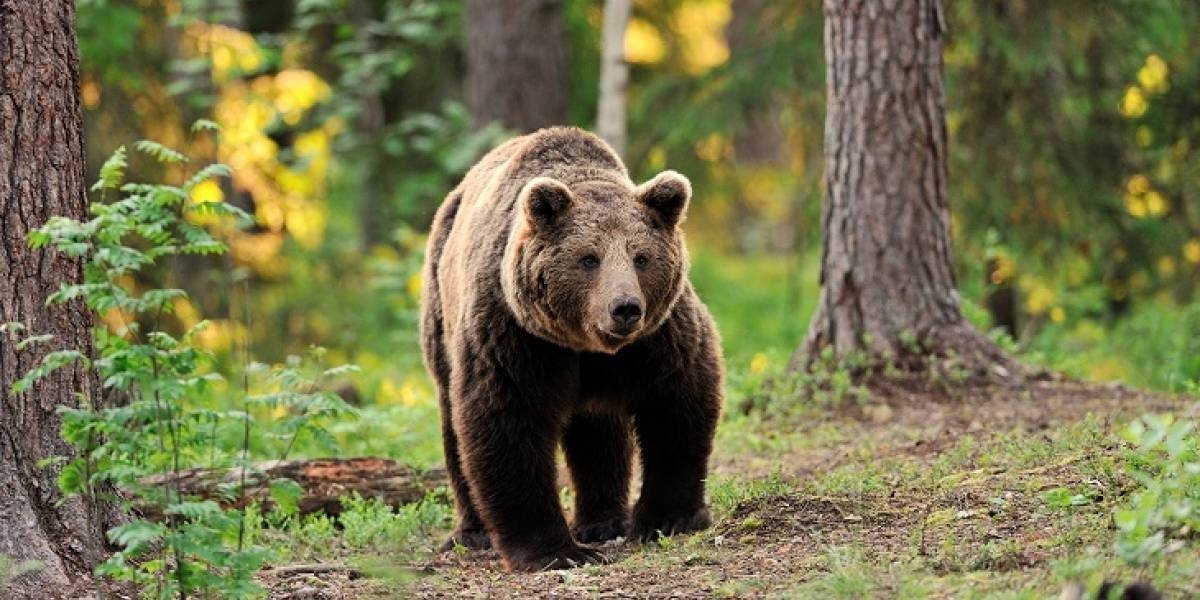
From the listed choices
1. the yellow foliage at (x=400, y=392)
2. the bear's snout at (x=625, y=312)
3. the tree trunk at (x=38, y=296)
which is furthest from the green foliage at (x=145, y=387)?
the yellow foliage at (x=400, y=392)

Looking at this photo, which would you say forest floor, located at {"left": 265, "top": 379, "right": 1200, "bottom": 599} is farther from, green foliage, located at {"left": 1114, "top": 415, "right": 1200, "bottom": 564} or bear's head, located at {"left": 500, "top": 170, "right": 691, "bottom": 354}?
bear's head, located at {"left": 500, "top": 170, "right": 691, "bottom": 354}

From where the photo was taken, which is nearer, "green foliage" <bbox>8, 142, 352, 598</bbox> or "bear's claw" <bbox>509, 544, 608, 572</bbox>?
"green foliage" <bbox>8, 142, 352, 598</bbox>

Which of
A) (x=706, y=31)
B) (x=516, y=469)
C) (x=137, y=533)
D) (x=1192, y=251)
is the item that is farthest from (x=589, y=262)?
(x=706, y=31)

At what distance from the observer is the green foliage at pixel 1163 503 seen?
4246 mm

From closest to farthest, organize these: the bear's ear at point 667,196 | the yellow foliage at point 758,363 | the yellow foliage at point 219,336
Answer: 1. the bear's ear at point 667,196
2. the yellow foliage at point 758,363
3. the yellow foliage at point 219,336

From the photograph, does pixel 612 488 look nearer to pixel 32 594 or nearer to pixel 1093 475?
pixel 1093 475

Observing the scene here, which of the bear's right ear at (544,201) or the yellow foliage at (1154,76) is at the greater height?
the yellow foliage at (1154,76)

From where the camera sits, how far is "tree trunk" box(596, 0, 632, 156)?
13080 mm

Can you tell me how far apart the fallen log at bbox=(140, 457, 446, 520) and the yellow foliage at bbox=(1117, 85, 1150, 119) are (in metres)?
8.17

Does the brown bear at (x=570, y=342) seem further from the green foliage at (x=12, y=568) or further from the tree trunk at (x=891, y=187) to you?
the tree trunk at (x=891, y=187)

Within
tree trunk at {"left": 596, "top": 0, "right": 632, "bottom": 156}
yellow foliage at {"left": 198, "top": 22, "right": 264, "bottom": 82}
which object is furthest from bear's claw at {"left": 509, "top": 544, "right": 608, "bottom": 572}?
yellow foliage at {"left": 198, "top": 22, "right": 264, "bottom": 82}

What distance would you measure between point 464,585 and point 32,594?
1723 mm

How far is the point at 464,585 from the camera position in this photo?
610 centimetres

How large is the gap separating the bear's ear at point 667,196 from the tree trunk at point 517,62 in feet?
27.1
